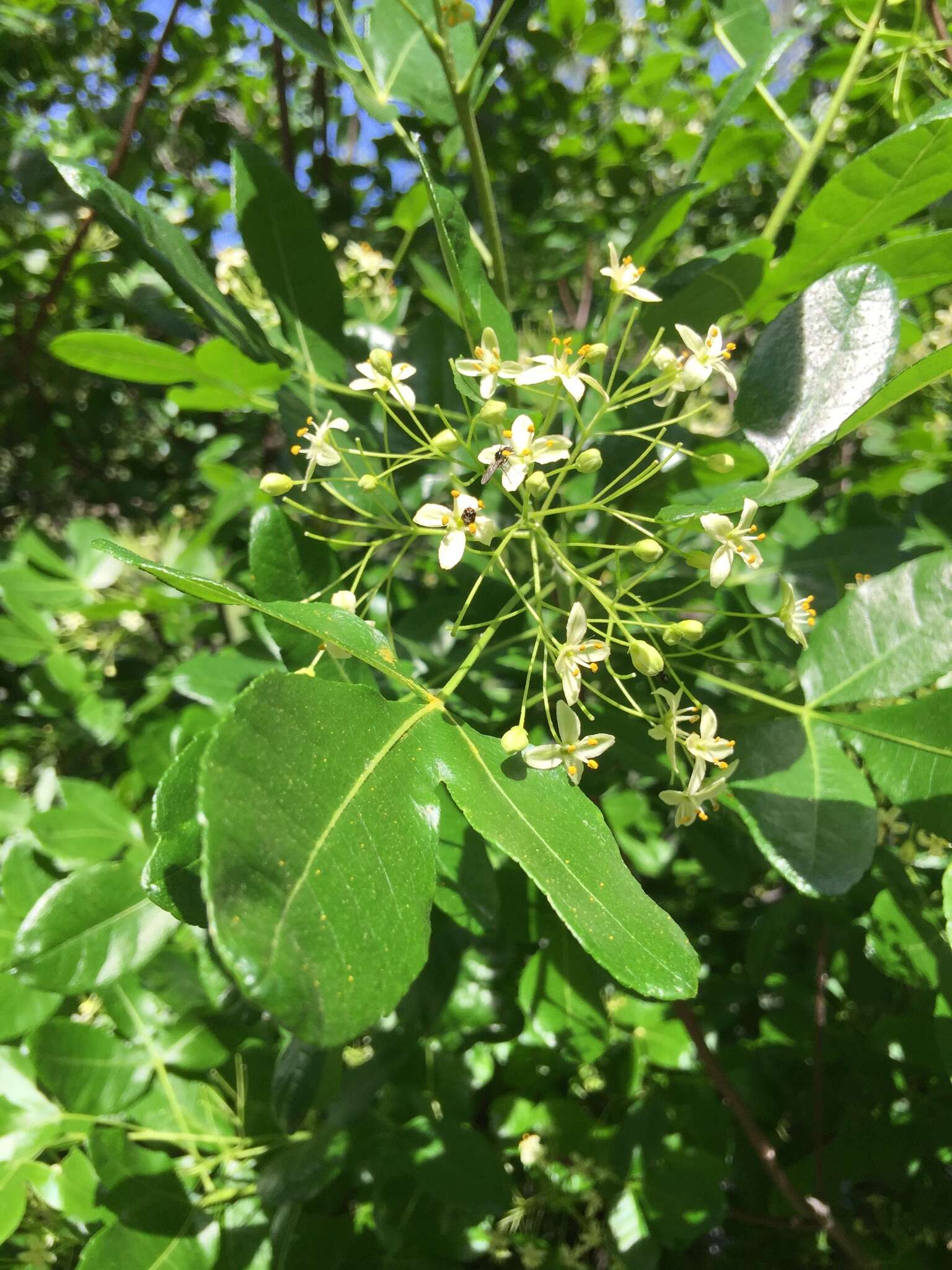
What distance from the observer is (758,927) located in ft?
4.96

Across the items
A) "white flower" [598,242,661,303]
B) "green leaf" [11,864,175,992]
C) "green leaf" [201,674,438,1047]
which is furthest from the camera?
"green leaf" [11,864,175,992]

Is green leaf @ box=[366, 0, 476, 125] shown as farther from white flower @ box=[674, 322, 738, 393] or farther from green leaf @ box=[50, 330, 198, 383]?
white flower @ box=[674, 322, 738, 393]

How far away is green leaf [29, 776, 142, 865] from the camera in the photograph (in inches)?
54.1

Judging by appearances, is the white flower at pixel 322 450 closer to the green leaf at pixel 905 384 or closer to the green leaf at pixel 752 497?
the green leaf at pixel 752 497

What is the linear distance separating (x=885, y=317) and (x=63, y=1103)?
4.99ft

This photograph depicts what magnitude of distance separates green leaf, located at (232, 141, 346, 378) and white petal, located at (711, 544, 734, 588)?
65 cm

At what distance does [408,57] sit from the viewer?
1.25m

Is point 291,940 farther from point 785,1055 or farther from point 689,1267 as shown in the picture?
point 689,1267

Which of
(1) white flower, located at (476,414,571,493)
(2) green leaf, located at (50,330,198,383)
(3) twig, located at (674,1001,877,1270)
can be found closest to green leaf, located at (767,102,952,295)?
(1) white flower, located at (476,414,571,493)

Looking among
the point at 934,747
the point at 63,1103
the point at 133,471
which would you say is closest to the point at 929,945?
the point at 934,747

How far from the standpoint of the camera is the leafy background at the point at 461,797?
2.27 feet

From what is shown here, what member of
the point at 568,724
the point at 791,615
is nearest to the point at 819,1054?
the point at 791,615

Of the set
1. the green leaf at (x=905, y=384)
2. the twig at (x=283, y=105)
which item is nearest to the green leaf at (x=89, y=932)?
the green leaf at (x=905, y=384)

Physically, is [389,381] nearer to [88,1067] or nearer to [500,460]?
[500,460]
